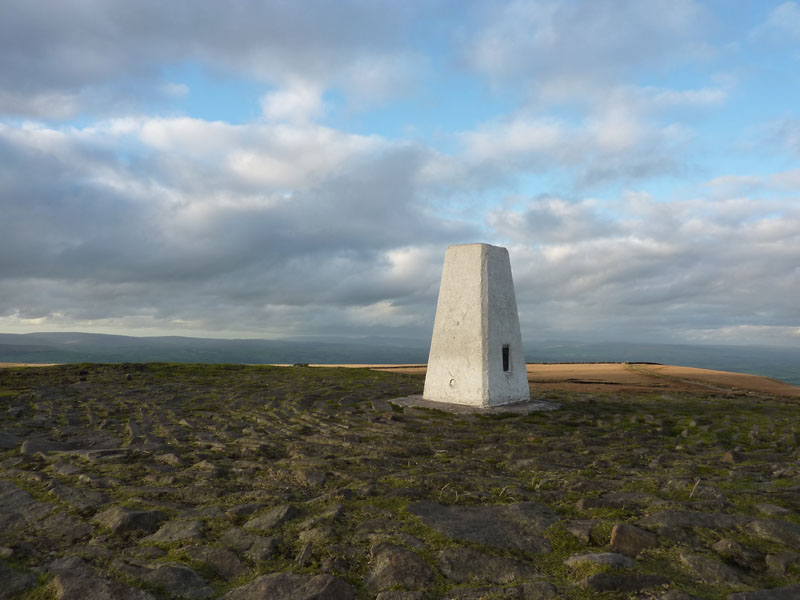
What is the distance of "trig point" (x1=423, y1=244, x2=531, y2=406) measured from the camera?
1808 centimetres

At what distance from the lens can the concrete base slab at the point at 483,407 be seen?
56.0ft

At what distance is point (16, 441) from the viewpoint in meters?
12.4

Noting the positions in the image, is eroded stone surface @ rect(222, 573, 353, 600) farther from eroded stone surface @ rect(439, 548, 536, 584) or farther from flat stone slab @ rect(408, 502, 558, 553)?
flat stone slab @ rect(408, 502, 558, 553)

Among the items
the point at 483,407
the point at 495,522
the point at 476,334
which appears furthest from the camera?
the point at 476,334

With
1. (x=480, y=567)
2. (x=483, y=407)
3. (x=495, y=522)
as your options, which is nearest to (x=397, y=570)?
(x=480, y=567)

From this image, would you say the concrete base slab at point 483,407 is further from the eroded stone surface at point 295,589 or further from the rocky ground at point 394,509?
the eroded stone surface at point 295,589

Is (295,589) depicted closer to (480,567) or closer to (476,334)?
(480,567)

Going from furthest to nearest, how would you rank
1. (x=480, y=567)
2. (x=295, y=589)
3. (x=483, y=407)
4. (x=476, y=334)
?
(x=476, y=334) < (x=483, y=407) < (x=480, y=567) < (x=295, y=589)

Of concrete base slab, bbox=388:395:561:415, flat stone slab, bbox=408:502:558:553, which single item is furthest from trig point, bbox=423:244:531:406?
flat stone slab, bbox=408:502:558:553

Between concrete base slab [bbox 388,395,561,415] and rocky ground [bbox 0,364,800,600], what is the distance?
144 cm

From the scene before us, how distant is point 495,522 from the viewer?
670cm

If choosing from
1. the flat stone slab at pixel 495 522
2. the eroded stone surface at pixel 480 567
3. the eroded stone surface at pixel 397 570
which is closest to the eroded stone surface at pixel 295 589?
the eroded stone surface at pixel 397 570

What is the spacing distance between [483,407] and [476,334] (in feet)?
9.13

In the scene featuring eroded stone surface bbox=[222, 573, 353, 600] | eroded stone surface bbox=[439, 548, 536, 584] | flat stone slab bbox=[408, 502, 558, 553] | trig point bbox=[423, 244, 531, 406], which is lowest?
eroded stone surface bbox=[222, 573, 353, 600]
